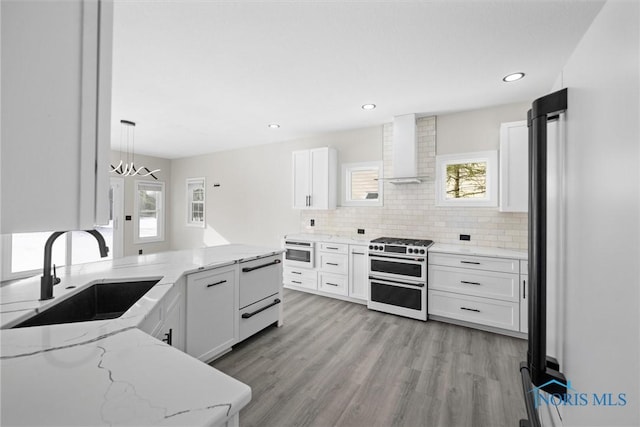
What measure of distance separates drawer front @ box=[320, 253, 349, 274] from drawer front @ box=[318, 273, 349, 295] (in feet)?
0.26

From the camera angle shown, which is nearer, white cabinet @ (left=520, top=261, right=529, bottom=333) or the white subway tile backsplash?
white cabinet @ (left=520, top=261, right=529, bottom=333)

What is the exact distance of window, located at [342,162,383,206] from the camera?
4.25m

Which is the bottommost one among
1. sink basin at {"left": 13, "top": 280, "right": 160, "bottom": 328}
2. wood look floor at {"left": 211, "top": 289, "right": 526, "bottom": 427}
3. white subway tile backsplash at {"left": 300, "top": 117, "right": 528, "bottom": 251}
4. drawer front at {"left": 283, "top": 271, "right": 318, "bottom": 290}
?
wood look floor at {"left": 211, "top": 289, "right": 526, "bottom": 427}

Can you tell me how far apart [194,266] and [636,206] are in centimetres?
232

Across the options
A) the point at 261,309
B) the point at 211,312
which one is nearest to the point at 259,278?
the point at 261,309

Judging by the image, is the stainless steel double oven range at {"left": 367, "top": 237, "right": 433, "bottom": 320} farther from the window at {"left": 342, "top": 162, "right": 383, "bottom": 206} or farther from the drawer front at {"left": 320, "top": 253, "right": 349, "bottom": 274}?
the window at {"left": 342, "top": 162, "right": 383, "bottom": 206}

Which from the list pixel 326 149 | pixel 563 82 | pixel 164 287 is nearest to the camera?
pixel 563 82

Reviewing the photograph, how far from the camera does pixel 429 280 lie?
326 cm

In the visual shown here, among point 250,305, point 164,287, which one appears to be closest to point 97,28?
point 164,287

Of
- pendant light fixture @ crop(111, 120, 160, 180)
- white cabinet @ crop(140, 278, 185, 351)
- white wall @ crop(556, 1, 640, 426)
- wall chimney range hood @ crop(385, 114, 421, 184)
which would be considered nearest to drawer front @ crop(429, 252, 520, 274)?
wall chimney range hood @ crop(385, 114, 421, 184)

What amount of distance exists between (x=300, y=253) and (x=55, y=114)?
156 inches

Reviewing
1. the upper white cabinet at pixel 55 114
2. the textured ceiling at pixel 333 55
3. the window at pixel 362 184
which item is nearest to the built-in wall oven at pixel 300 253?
the window at pixel 362 184

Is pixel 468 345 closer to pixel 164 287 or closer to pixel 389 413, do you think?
pixel 389 413

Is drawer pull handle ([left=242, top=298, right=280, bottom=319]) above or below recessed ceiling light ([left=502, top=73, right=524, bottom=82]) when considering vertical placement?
below
